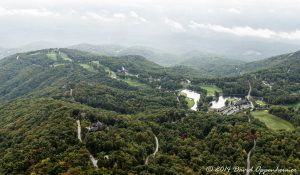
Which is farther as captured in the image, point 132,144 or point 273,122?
point 273,122

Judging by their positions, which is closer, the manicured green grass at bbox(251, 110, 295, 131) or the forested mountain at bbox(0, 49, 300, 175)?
the forested mountain at bbox(0, 49, 300, 175)

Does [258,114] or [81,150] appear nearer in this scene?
[81,150]

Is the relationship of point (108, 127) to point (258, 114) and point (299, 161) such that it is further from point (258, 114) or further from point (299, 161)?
point (258, 114)

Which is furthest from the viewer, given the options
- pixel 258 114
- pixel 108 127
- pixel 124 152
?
pixel 258 114

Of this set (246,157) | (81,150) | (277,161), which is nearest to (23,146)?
(81,150)

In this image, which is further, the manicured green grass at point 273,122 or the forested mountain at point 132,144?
the manicured green grass at point 273,122

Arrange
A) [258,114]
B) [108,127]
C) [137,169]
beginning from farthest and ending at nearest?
[258,114]
[108,127]
[137,169]

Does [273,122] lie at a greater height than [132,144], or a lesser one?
lesser

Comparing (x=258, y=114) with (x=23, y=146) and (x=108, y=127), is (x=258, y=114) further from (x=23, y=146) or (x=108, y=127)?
(x=23, y=146)
